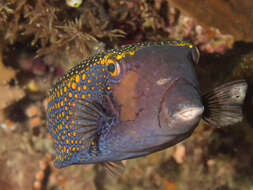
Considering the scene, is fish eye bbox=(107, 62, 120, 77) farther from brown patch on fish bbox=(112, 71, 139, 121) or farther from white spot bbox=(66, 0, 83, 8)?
white spot bbox=(66, 0, 83, 8)

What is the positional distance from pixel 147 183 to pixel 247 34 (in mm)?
3101

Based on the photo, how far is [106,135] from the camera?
1859 mm

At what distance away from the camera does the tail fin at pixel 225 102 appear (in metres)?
1.97

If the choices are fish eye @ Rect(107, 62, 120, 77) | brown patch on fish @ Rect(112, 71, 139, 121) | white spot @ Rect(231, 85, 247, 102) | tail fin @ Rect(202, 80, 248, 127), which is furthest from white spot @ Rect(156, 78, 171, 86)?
white spot @ Rect(231, 85, 247, 102)

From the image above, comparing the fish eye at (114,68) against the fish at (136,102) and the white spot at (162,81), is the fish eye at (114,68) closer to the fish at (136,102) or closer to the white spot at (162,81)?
the fish at (136,102)

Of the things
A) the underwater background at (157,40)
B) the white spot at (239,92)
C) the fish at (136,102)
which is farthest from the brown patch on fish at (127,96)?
the underwater background at (157,40)

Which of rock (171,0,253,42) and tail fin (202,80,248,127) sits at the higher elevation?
rock (171,0,253,42)

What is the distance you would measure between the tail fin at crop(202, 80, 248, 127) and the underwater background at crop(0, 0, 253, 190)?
1.43 metres

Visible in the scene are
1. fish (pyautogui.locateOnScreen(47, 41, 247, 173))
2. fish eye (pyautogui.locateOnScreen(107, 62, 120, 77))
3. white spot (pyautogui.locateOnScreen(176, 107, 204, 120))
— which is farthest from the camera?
fish eye (pyautogui.locateOnScreen(107, 62, 120, 77))

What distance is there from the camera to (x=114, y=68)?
70.2 inches

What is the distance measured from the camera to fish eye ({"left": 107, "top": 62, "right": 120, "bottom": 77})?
1.77 meters

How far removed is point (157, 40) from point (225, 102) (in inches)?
81.0

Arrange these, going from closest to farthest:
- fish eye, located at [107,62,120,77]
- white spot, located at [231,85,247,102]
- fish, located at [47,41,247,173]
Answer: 1. fish, located at [47,41,247,173]
2. fish eye, located at [107,62,120,77]
3. white spot, located at [231,85,247,102]

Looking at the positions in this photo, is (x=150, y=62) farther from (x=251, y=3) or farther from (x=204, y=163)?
(x=204, y=163)
